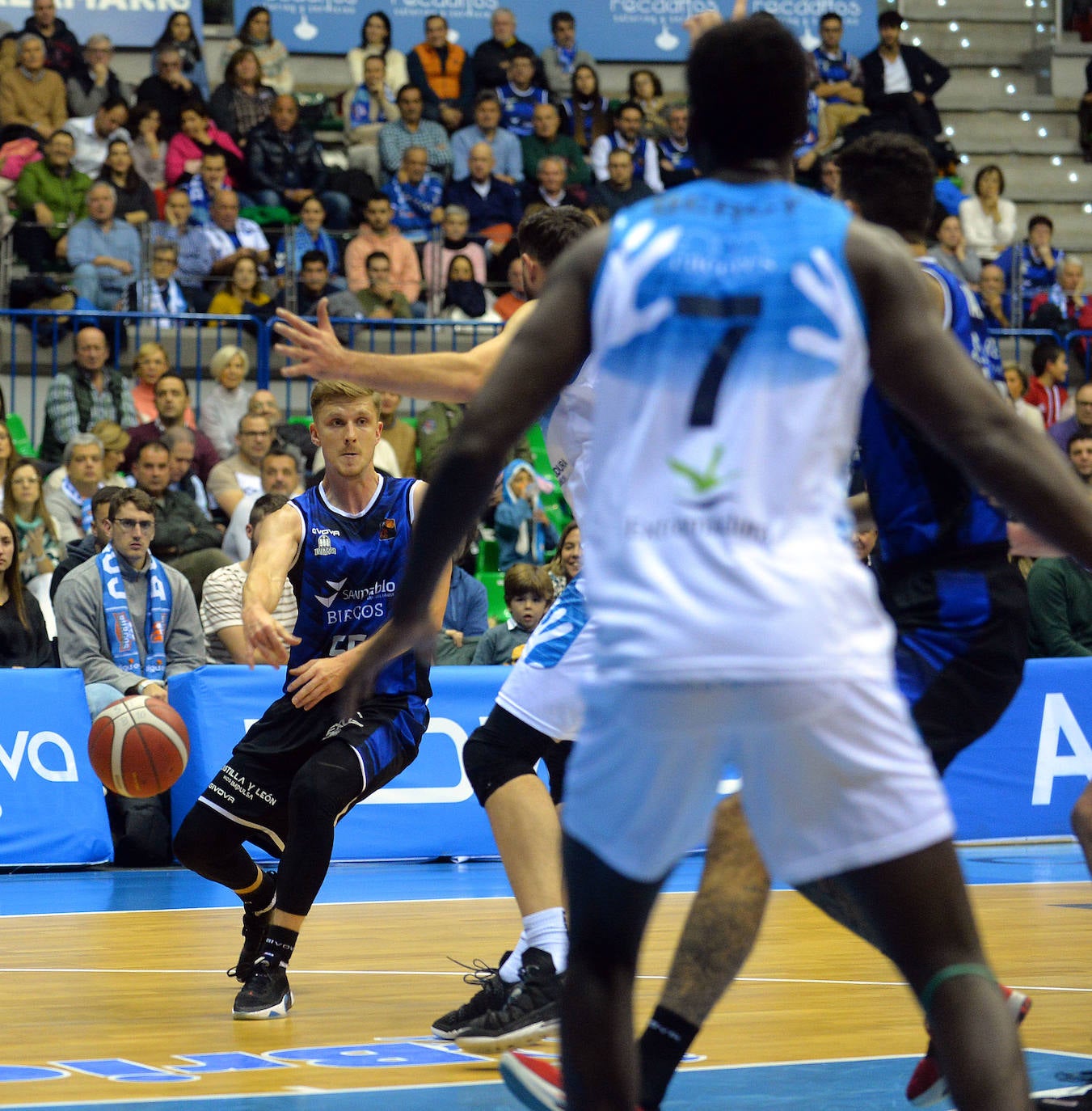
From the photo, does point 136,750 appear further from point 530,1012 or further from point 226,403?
point 226,403

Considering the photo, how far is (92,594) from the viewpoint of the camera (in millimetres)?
10102

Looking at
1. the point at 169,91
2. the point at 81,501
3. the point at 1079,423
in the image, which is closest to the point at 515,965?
the point at 81,501

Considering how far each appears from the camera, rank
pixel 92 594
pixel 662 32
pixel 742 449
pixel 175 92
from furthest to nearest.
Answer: pixel 662 32 → pixel 175 92 → pixel 92 594 → pixel 742 449

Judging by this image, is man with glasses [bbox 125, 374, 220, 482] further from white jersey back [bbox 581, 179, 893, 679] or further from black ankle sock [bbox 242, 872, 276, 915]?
white jersey back [bbox 581, 179, 893, 679]

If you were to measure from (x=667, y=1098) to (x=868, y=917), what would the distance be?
1845 millimetres

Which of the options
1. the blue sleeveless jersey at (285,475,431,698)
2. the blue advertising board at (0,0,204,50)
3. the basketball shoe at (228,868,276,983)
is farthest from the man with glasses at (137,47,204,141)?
the basketball shoe at (228,868,276,983)

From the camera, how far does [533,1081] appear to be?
3.37m

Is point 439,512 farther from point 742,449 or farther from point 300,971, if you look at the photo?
point 300,971

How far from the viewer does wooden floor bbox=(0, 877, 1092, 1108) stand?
4.69m

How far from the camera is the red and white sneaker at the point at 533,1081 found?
3.34 m

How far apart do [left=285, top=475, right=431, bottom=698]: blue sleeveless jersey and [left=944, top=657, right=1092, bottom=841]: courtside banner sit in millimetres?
5823

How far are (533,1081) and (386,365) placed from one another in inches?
61.4

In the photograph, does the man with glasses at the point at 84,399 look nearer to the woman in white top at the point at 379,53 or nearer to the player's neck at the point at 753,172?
the woman in white top at the point at 379,53

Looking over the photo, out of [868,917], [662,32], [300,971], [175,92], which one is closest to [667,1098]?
[868,917]
